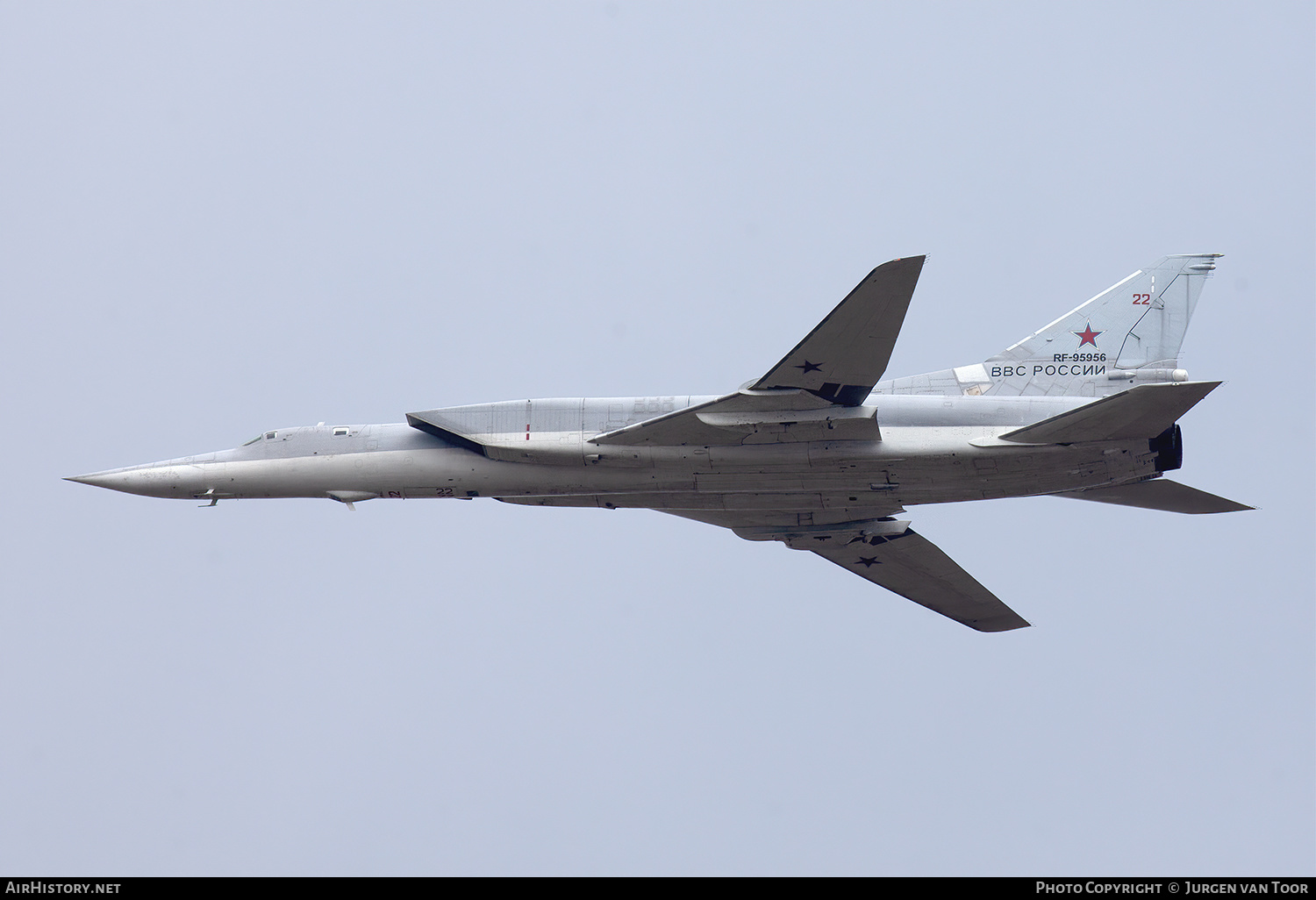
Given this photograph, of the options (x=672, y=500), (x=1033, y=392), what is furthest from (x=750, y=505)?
(x=1033, y=392)

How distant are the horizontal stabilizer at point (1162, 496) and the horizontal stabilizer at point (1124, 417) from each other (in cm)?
279

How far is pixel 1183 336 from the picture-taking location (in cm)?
2630

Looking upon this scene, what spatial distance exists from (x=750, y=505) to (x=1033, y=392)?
6.30m

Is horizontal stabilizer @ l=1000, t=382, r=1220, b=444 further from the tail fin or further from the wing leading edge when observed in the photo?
the wing leading edge

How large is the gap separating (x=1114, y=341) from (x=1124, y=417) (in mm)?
3280

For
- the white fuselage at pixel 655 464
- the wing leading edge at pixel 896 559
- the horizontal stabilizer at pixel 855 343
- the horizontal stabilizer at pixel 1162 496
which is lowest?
the wing leading edge at pixel 896 559

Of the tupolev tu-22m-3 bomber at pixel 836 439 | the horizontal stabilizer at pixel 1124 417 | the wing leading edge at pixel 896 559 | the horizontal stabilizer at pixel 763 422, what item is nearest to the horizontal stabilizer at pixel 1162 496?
the tupolev tu-22m-3 bomber at pixel 836 439

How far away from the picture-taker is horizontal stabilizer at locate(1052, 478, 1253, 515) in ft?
89.5

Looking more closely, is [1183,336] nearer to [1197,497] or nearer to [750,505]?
[1197,497]

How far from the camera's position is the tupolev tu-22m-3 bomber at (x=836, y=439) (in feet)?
79.4

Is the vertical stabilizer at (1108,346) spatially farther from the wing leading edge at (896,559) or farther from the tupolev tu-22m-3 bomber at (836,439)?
the wing leading edge at (896,559)

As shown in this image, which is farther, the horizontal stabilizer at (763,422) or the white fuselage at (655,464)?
the white fuselage at (655,464)

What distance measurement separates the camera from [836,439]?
25.3m
